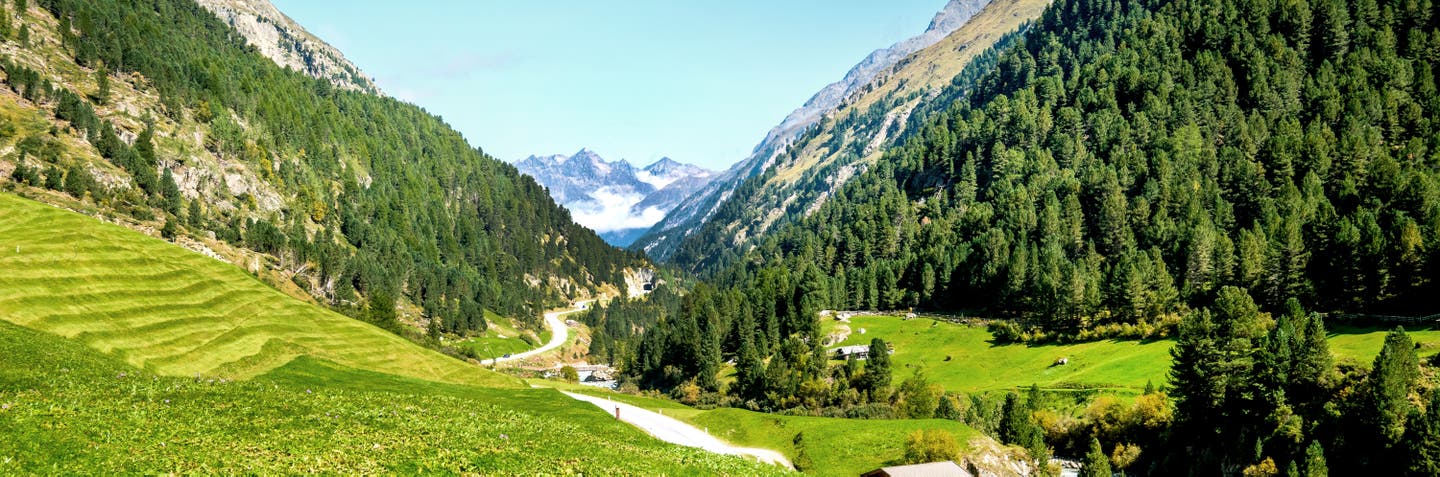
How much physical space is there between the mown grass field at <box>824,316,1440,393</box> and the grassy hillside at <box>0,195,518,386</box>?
83.9 meters

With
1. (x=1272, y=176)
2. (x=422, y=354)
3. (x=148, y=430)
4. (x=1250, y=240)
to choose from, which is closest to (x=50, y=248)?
(x=422, y=354)

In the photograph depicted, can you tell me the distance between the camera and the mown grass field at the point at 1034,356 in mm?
111938

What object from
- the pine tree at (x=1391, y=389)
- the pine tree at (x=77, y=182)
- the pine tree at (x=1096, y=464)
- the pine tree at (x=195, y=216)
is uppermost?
the pine tree at (x=77, y=182)

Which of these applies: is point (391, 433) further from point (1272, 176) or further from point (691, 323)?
point (1272, 176)

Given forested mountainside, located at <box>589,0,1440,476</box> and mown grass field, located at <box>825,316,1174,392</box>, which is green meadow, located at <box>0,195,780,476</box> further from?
mown grass field, located at <box>825,316,1174,392</box>

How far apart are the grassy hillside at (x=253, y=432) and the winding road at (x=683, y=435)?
93.2 ft

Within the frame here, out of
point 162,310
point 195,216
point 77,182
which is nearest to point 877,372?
point 162,310

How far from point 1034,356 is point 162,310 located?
134 m

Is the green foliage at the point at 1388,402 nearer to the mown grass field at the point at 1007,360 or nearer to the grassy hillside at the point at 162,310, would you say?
the mown grass field at the point at 1007,360

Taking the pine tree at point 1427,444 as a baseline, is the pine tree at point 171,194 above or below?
above

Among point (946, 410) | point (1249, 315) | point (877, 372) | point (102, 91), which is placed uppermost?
point (102, 91)

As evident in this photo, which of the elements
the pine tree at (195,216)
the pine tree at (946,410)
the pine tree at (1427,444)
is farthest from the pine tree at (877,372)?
the pine tree at (195,216)

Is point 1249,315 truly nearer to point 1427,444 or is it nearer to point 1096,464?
point 1427,444

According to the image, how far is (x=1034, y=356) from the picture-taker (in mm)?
146375
